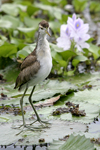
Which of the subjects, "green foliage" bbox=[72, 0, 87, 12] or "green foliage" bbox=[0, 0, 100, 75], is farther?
"green foliage" bbox=[72, 0, 87, 12]

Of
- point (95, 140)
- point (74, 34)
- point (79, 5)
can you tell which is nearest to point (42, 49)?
point (95, 140)

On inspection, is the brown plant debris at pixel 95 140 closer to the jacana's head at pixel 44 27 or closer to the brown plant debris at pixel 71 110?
the brown plant debris at pixel 71 110

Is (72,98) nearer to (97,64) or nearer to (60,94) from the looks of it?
(60,94)

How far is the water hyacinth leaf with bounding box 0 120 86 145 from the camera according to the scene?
9.07 ft

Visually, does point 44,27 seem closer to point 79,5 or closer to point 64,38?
point 64,38

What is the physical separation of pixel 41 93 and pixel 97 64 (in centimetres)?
184

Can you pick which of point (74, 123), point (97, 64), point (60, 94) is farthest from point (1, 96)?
point (97, 64)

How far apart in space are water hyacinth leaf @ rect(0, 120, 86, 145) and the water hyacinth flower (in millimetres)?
1781

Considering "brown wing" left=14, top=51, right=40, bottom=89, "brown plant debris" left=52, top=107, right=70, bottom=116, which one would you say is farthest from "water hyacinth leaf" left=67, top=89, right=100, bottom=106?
"brown wing" left=14, top=51, right=40, bottom=89

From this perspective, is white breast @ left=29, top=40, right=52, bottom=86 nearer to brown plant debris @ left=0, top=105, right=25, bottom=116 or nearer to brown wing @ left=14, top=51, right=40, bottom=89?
brown wing @ left=14, top=51, right=40, bottom=89

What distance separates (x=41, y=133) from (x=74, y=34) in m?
2.06

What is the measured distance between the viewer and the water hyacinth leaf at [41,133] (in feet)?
9.07

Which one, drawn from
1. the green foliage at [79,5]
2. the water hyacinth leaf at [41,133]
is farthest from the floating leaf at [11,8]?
the water hyacinth leaf at [41,133]

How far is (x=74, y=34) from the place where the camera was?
4.53 metres
